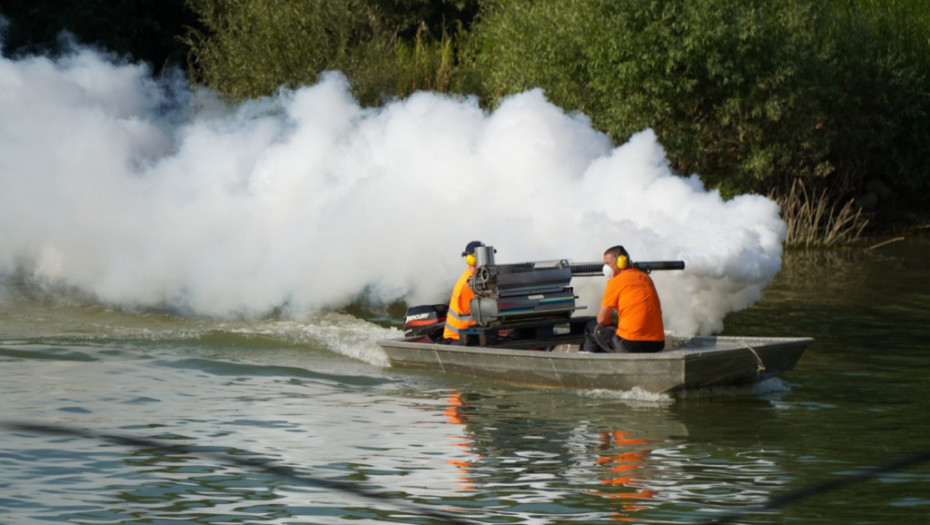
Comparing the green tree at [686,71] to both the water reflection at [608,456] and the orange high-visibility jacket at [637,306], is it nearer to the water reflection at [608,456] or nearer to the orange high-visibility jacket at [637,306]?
the orange high-visibility jacket at [637,306]

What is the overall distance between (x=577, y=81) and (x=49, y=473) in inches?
845

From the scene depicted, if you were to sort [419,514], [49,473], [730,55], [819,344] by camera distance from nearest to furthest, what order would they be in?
[419,514]
[49,473]
[819,344]
[730,55]

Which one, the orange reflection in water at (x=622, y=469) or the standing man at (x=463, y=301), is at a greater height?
the standing man at (x=463, y=301)

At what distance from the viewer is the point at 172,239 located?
836 inches

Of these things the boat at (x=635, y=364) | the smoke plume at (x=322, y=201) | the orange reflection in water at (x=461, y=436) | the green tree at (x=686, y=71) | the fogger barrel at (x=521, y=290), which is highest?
the green tree at (x=686, y=71)

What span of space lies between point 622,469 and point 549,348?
4.90 m

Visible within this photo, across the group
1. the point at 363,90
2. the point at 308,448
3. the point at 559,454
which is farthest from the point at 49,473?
the point at 363,90

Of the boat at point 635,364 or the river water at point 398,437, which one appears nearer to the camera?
the river water at point 398,437

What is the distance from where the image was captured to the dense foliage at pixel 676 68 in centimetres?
2839

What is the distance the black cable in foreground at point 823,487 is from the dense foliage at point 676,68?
1865 centimetres

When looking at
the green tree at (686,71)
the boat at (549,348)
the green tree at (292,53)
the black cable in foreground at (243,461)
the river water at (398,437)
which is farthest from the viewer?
the green tree at (292,53)

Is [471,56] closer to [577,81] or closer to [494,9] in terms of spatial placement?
[494,9]

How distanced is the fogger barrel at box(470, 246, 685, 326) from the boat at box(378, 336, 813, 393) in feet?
1.36

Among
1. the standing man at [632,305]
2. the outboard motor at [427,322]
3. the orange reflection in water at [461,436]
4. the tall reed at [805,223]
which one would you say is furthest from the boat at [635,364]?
the tall reed at [805,223]
